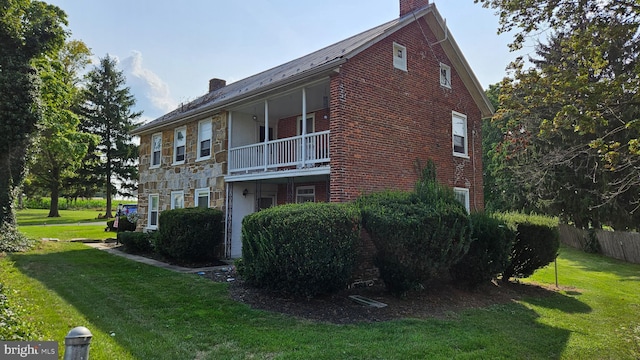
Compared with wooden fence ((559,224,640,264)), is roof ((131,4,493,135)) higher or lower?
higher

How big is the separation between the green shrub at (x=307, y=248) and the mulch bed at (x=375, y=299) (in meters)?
0.31

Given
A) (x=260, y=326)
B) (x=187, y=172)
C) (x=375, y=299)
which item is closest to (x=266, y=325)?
(x=260, y=326)

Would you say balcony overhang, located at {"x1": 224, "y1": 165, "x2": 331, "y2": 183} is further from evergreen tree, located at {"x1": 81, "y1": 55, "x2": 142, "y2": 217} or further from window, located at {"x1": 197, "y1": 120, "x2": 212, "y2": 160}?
evergreen tree, located at {"x1": 81, "y1": 55, "x2": 142, "y2": 217}

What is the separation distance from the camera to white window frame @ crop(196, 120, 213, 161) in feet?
47.7

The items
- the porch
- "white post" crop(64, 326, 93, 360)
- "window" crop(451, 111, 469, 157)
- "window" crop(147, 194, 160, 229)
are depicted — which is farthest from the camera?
"window" crop(147, 194, 160, 229)

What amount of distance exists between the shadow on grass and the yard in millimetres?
15

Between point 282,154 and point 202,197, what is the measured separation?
15.6 ft

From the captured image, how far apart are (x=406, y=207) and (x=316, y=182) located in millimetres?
5933

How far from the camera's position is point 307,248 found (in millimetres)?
6930

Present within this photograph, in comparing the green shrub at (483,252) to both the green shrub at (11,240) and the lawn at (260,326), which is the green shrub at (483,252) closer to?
the lawn at (260,326)

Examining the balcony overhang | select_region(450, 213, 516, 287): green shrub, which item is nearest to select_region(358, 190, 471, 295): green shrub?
select_region(450, 213, 516, 287): green shrub

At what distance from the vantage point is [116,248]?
1614 centimetres

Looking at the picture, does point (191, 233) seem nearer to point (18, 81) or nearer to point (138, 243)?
point (138, 243)

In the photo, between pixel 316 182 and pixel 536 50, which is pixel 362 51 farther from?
pixel 536 50
